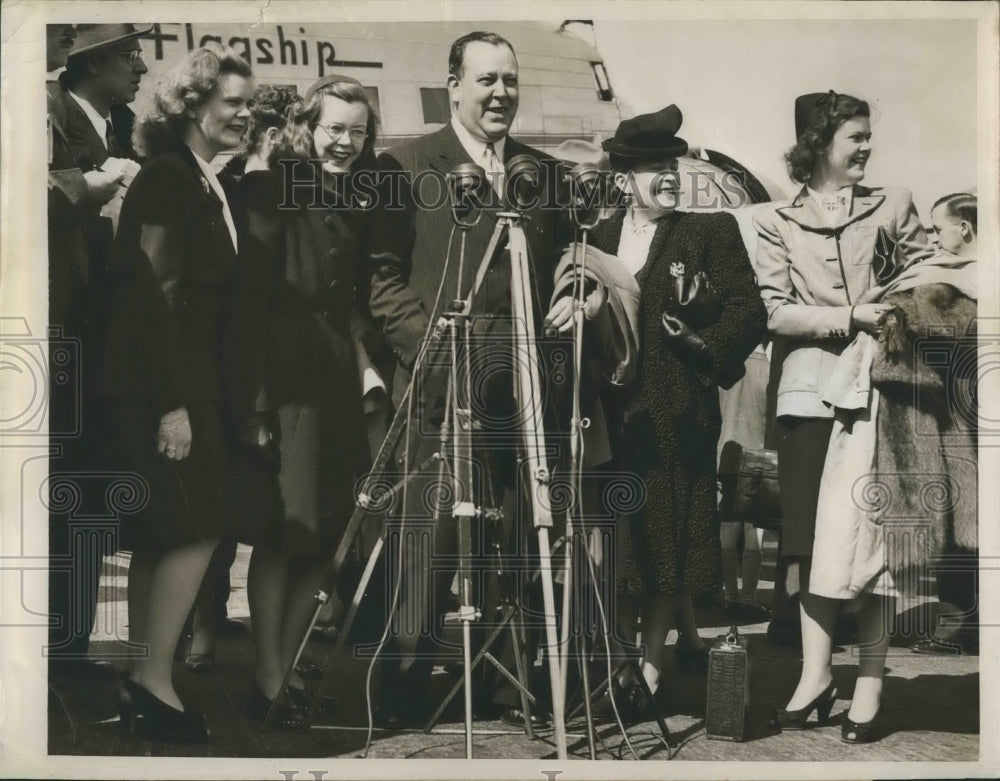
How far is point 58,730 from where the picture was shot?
19.2 ft

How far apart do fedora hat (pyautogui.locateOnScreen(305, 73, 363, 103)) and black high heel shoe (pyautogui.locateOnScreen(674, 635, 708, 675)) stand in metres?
2.95

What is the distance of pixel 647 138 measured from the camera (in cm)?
586

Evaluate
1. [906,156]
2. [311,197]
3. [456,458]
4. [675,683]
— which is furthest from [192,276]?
[906,156]

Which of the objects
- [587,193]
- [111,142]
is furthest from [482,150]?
[111,142]

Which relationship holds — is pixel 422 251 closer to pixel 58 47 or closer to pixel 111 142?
pixel 111 142

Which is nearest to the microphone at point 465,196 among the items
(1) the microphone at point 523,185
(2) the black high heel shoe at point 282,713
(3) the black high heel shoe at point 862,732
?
(1) the microphone at point 523,185

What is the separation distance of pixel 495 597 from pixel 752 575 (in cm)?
120

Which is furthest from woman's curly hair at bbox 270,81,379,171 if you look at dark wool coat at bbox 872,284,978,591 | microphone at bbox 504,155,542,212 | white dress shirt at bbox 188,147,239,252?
dark wool coat at bbox 872,284,978,591

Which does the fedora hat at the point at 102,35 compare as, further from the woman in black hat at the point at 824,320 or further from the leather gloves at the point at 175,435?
the woman in black hat at the point at 824,320

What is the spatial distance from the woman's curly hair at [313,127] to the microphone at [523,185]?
63 cm

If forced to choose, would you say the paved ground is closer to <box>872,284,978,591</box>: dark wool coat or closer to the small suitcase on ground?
the small suitcase on ground

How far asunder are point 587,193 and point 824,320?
→ 1.21 meters

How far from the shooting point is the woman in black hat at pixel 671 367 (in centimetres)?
577

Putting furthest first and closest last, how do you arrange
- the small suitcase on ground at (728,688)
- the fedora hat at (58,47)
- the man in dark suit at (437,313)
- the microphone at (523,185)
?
1. the fedora hat at (58,47)
2. the microphone at (523,185)
3. the man in dark suit at (437,313)
4. the small suitcase on ground at (728,688)
